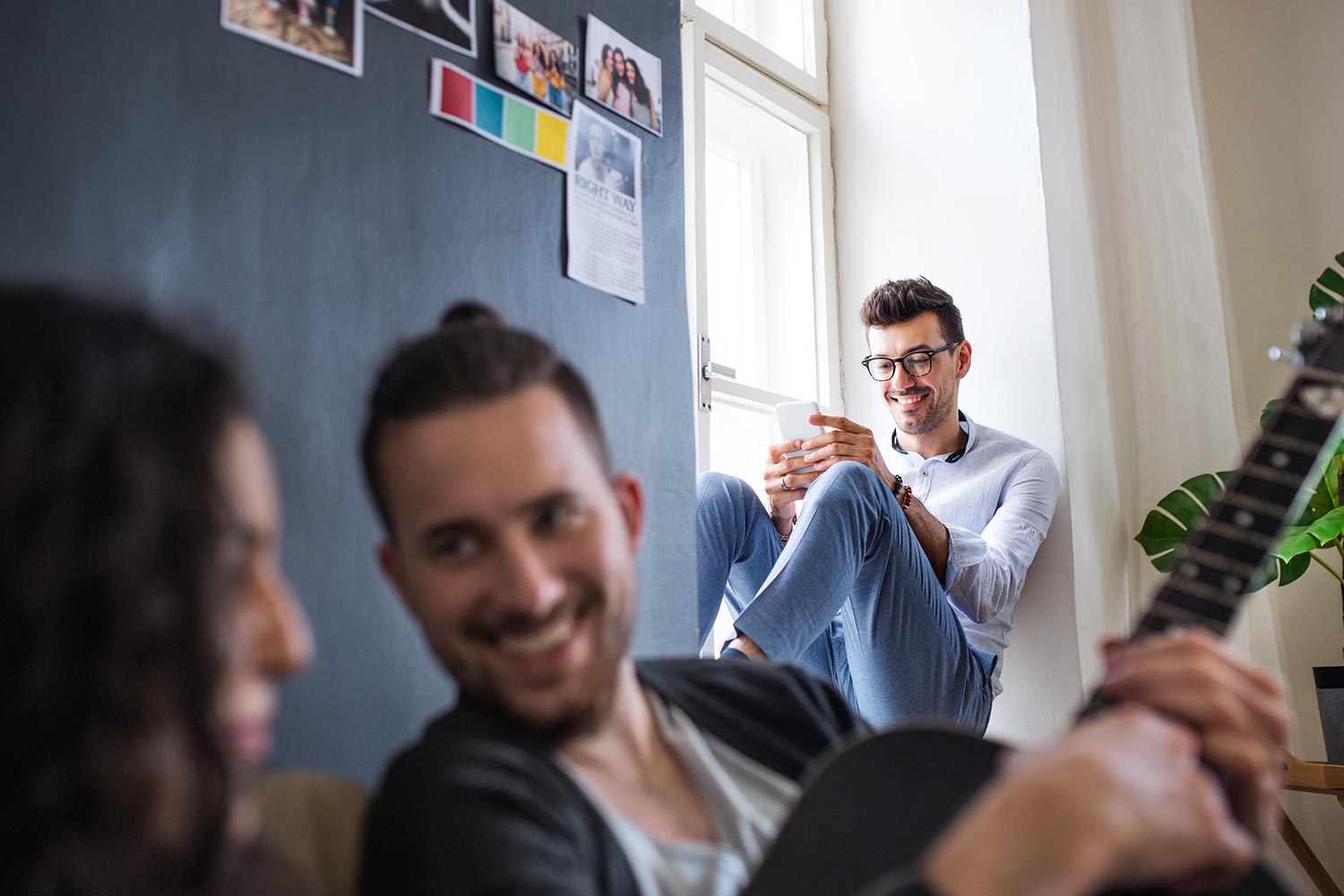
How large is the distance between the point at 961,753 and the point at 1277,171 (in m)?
2.77

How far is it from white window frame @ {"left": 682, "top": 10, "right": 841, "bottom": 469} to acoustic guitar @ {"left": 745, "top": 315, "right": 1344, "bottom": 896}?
142 centimetres

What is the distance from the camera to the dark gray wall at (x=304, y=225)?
0.84 metres

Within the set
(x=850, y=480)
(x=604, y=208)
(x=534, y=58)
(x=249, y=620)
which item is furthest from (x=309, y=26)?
(x=850, y=480)

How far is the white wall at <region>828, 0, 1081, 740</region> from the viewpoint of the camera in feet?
7.66

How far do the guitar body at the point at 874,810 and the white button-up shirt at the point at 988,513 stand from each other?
141cm

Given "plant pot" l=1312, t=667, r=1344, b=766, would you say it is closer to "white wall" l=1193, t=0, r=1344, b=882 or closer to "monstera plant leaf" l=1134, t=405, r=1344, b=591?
"monstera plant leaf" l=1134, t=405, r=1344, b=591

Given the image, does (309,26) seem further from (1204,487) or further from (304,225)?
(1204,487)

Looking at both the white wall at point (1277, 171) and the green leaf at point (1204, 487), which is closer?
the green leaf at point (1204, 487)

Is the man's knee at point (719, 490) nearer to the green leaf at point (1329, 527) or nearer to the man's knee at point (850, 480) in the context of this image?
the man's knee at point (850, 480)

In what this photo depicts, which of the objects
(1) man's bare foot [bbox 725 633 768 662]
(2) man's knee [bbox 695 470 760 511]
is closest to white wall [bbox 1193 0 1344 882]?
(2) man's knee [bbox 695 470 760 511]

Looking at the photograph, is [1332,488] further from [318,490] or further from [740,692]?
[318,490]

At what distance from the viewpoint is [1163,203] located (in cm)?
258

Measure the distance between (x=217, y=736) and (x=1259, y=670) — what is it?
567mm

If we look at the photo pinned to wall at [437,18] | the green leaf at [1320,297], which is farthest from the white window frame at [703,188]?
the green leaf at [1320,297]
